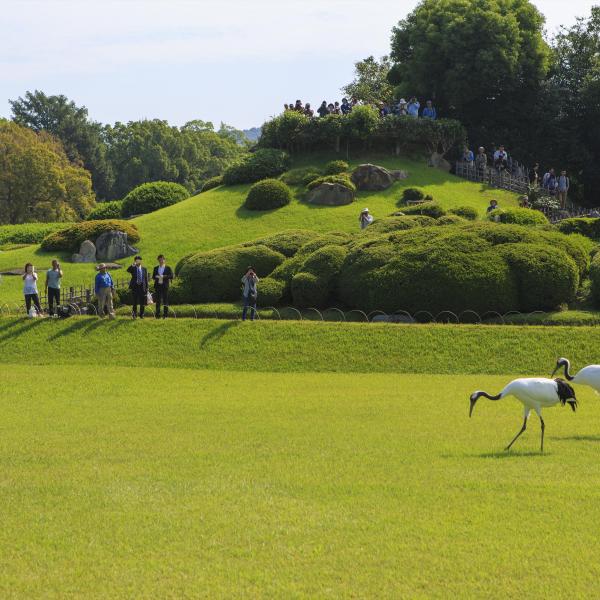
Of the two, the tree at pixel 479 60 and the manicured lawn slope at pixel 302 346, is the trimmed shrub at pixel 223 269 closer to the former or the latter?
the manicured lawn slope at pixel 302 346

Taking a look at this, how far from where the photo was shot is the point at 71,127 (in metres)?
100

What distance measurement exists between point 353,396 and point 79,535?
33.7ft

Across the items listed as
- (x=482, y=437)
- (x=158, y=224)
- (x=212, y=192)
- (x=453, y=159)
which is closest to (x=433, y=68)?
(x=453, y=159)

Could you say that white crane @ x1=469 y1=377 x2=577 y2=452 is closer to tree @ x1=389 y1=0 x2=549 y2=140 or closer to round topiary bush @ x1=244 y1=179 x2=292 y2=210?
round topiary bush @ x1=244 y1=179 x2=292 y2=210

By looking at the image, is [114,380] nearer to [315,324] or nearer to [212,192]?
[315,324]

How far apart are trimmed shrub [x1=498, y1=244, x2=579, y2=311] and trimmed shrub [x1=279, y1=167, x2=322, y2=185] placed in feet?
73.7

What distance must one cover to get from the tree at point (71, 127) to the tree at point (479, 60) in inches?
1914

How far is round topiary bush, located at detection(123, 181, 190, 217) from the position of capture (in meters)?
51.2

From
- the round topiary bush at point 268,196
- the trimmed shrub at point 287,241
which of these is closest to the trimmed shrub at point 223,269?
the trimmed shrub at point 287,241

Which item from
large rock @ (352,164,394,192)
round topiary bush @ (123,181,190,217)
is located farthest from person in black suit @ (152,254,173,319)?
round topiary bush @ (123,181,190,217)

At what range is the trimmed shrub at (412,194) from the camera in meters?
45.6

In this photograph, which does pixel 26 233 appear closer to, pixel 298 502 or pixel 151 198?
pixel 151 198

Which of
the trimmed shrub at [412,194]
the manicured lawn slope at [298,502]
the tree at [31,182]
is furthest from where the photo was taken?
the tree at [31,182]

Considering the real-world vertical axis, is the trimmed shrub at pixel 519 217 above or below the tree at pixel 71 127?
below
